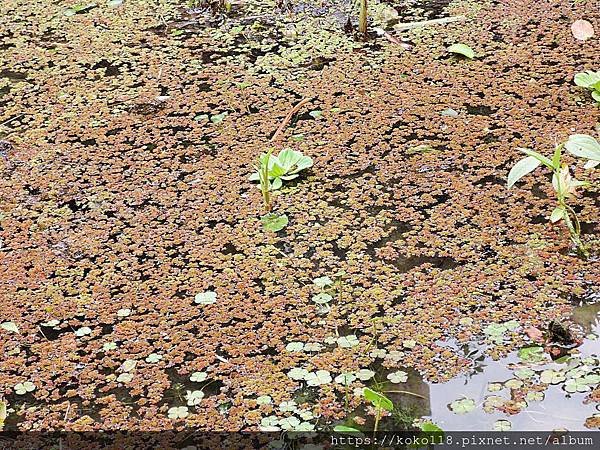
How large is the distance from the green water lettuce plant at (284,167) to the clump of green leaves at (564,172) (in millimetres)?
673

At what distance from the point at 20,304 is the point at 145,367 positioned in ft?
1.51

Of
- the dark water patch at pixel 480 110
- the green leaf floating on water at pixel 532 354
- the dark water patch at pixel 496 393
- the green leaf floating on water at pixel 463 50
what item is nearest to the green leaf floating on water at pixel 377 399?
the dark water patch at pixel 496 393

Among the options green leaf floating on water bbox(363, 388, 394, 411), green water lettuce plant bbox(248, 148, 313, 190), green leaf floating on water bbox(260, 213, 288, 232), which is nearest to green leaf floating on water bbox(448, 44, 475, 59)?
green water lettuce plant bbox(248, 148, 313, 190)

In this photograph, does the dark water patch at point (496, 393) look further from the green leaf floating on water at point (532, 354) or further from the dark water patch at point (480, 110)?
the dark water patch at point (480, 110)

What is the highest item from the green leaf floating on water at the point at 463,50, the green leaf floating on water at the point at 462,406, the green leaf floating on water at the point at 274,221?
the green leaf floating on water at the point at 463,50

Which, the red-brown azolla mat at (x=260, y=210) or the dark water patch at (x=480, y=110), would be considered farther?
the dark water patch at (x=480, y=110)

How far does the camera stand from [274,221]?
2.35 meters

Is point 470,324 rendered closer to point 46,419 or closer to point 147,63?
point 46,419

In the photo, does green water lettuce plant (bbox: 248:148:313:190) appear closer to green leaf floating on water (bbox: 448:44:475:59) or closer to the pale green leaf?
the pale green leaf

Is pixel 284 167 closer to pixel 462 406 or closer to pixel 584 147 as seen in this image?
pixel 584 147

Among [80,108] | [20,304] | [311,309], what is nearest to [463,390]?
[311,309]

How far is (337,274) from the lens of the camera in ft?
6.97

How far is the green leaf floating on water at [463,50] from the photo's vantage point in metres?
3.11

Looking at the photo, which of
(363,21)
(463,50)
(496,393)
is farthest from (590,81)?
(496,393)
